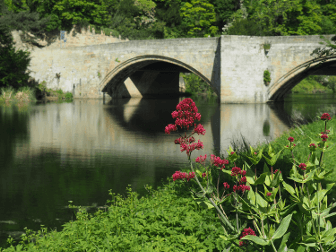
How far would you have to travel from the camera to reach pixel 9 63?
2752cm

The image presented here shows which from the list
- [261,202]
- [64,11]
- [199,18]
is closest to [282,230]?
[261,202]

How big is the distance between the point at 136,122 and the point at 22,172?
896 cm

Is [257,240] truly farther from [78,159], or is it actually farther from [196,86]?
[196,86]

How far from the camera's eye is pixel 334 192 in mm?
4688

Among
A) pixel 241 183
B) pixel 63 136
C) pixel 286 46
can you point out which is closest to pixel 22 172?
pixel 63 136

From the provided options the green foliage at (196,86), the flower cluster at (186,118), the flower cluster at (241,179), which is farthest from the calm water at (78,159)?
the green foliage at (196,86)

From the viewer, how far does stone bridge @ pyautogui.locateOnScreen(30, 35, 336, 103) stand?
975 inches

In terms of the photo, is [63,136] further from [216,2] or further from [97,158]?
[216,2]

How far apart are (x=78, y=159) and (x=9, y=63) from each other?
2136 cm

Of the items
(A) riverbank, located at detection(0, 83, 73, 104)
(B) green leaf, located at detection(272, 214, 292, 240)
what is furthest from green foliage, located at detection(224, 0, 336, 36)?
(B) green leaf, located at detection(272, 214, 292, 240)

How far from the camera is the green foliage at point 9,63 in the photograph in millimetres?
26967

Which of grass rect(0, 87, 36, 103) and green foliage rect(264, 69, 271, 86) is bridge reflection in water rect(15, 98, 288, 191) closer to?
green foliage rect(264, 69, 271, 86)

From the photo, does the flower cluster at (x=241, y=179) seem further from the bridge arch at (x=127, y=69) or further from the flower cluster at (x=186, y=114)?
the bridge arch at (x=127, y=69)

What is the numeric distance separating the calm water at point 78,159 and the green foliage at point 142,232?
0.70 m
